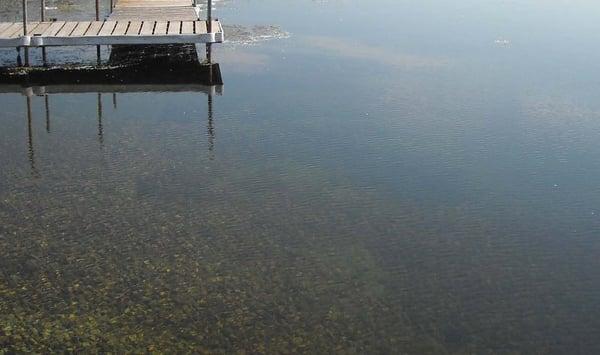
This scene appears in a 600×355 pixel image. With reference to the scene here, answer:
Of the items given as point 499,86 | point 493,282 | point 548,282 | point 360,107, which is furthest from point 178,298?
point 499,86

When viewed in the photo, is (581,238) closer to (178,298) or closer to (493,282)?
(493,282)

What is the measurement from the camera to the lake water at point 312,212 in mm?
6809

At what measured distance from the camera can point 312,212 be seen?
8914 millimetres

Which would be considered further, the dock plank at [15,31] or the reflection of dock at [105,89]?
the dock plank at [15,31]

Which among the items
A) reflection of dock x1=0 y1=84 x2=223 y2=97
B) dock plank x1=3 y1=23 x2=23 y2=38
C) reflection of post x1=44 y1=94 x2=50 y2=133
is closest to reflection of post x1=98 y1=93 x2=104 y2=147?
reflection of dock x1=0 y1=84 x2=223 y2=97

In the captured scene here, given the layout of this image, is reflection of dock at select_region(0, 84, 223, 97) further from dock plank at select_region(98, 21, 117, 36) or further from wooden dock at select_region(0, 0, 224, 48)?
dock plank at select_region(98, 21, 117, 36)

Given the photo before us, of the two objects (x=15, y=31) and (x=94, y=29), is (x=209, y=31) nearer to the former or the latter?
(x=94, y=29)

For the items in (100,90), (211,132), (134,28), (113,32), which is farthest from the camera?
(134,28)

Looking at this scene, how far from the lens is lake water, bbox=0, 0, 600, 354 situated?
268 inches

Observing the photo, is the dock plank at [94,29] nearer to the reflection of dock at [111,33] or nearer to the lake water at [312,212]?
the reflection of dock at [111,33]

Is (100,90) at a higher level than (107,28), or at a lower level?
lower

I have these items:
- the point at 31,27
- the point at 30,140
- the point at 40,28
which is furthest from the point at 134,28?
the point at 30,140

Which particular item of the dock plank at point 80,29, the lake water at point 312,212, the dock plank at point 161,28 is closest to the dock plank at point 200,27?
the dock plank at point 161,28

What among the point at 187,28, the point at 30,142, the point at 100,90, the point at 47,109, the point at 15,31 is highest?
the point at 187,28
